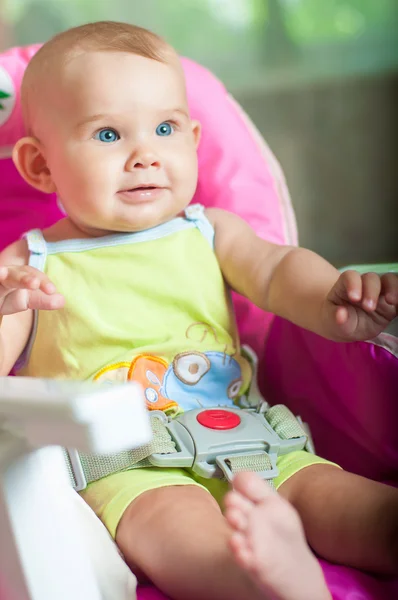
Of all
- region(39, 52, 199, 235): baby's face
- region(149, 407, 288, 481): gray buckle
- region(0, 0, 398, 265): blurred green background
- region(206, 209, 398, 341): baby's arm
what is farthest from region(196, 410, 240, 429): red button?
region(0, 0, 398, 265): blurred green background

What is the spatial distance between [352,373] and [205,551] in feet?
1.04

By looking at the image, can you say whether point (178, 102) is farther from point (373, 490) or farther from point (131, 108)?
point (373, 490)

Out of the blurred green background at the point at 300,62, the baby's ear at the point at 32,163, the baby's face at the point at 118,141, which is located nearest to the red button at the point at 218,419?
the baby's face at the point at 118,141

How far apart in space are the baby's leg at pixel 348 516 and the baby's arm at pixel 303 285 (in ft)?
0.46

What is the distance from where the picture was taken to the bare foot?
502 millimetres

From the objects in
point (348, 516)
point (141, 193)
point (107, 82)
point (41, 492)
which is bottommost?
point (348, 516)

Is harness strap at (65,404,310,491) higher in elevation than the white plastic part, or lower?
lower

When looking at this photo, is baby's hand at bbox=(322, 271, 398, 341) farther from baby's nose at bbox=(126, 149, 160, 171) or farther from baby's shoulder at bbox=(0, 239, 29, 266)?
baby's shoulder at bbox=(0, 239, 29, 266)

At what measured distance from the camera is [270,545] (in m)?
0.51

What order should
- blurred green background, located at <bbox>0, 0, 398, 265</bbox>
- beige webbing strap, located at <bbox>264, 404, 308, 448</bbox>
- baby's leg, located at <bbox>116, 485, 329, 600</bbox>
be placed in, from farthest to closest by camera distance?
blurred green background, located at <bbox>0, 0, 398, 265</bbox> < beige webbing strap, located at <bbox>264, 404, 308, 448</bbox> < baby's leg, located at <bbox>116, 485, 329, 600</bbox>

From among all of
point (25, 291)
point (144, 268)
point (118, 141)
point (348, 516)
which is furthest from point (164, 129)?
point (348, 516)

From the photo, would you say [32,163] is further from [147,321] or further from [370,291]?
[370,291]

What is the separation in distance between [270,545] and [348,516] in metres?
0.18

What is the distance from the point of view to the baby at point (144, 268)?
0.72 meters
